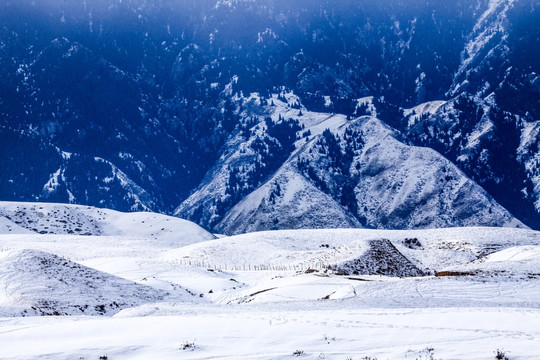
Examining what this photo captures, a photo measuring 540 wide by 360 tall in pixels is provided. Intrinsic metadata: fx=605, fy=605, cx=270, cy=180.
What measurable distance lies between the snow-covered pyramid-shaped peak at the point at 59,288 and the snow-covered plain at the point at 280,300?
116 mm

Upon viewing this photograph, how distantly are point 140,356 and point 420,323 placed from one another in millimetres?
8942

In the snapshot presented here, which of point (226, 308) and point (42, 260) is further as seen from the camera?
point (42, 260)

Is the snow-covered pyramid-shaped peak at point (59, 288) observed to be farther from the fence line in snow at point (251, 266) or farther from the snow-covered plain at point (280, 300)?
the fence line in snow at point (251, 266)

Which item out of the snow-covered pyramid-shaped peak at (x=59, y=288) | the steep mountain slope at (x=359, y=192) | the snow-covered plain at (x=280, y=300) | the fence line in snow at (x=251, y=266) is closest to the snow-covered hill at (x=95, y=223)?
the snow-covered plain at (x=280, y=300)

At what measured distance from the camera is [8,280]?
36.9 metres

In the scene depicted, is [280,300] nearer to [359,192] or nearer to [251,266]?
[251,266]

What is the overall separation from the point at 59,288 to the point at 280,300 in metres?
13.6

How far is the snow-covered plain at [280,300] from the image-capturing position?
55.4ft

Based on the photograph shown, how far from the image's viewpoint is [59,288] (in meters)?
35.9

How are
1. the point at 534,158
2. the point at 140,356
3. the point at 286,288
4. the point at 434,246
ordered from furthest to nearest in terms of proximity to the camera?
the point at 534,158
the point at 434,246
the point at 286,288
the point at 140,356

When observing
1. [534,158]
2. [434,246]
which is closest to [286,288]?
[434,246]

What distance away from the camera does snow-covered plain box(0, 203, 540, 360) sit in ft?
55.4

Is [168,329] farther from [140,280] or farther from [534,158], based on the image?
[534,158]

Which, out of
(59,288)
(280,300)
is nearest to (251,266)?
(59,288)
